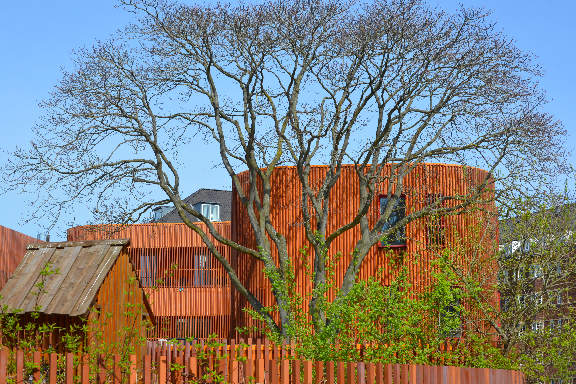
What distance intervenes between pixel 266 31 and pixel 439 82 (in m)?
4.91

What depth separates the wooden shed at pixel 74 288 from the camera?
14445mm

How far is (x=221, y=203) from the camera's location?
55.0 metres

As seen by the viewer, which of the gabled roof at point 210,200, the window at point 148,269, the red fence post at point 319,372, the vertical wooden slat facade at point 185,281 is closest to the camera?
the red fence post at point 319,372

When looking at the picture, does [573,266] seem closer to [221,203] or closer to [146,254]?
[146,254]

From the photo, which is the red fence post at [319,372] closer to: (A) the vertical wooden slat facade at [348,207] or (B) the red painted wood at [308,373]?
(B) the red painted wood at [308,373]

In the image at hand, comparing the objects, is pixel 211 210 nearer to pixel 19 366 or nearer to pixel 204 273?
pixel 204 273

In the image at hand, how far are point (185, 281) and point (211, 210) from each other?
53.1 feet

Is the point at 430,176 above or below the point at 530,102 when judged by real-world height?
below

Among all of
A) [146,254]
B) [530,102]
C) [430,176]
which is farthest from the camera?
[146,254]

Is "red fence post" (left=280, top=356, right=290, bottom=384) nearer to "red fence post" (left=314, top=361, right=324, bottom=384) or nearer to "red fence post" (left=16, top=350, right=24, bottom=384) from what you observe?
"red fence post" (left=314, top=361, right=324, bottom=384)

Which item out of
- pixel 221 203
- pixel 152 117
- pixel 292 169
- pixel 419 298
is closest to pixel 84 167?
pixel 152 117

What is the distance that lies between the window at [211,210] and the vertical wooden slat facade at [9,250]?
116ft

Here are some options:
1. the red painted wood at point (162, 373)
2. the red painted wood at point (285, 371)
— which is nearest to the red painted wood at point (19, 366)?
the red painted wood at point (162, 373)

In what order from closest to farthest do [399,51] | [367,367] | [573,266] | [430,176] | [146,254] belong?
[367,367] → [573,266] → [399,51] → [430,176] → [146,254]
